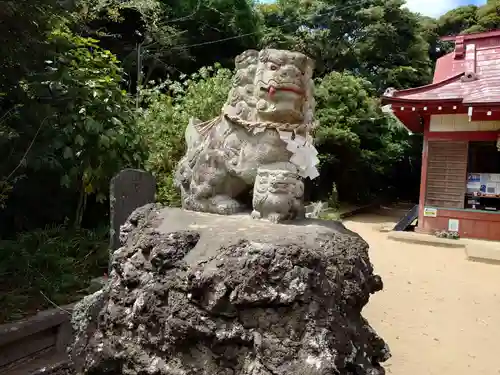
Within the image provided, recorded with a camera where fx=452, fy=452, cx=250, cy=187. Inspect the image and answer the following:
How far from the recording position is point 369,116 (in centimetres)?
1299

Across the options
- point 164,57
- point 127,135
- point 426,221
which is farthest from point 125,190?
point 164,57

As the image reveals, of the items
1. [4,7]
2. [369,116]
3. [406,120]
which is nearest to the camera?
[4,7]

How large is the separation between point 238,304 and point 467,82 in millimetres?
8600

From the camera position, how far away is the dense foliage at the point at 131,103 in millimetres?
3658

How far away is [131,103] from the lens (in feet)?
22.6

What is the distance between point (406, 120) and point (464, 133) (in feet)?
5.06

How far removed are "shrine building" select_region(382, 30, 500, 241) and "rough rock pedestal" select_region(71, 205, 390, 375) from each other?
23.4ft

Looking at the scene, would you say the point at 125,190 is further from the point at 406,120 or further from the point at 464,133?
the point at 406,120

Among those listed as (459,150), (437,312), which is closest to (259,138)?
(437,312)

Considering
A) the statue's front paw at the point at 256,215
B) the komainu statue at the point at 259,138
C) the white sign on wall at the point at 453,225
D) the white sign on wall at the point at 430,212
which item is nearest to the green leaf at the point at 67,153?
the komainu statue at the point at 259,138

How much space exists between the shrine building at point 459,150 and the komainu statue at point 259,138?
21.7 ft

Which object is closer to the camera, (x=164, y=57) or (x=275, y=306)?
(x=275, y=306)

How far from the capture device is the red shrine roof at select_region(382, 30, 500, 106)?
8156mm

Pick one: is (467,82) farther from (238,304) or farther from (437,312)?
(238,304)
